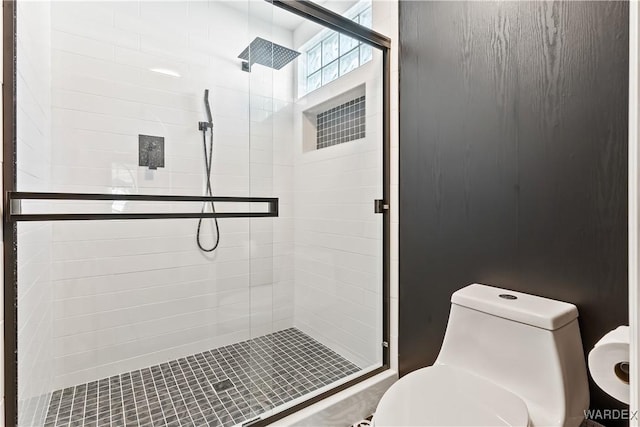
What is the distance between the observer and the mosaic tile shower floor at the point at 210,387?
4.74 ft

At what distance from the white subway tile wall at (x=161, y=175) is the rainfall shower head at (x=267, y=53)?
0.05 meters

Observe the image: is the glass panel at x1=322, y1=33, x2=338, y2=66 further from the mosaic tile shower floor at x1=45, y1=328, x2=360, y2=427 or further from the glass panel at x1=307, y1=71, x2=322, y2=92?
the mosaic tile shower floor at x1=45, y1=328, x2=360, y2=427

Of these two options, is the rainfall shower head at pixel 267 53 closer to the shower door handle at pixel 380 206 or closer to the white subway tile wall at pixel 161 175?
the white subway tile wall at pixel 161 175

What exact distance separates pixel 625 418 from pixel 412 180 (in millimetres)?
1122

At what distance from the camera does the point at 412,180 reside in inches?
62.9

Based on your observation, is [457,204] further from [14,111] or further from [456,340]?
[14,111]

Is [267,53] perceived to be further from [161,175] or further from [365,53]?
[161,175]

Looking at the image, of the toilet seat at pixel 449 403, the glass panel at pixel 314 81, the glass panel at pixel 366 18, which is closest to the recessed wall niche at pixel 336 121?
the glass panel at pixel 314 81

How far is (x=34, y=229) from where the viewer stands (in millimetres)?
1234

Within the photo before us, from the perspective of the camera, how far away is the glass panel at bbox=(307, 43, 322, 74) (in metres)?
2.04

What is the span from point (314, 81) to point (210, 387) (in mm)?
1925

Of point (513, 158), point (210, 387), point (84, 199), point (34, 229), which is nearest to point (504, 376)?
point (513, 158)

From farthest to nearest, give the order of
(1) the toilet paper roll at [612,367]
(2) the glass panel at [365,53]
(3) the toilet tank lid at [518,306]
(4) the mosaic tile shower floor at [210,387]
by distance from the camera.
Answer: (2) the glass panel at [365,53]
(4) the mosaic tile shower floor at [210,387]
(3) the toilet tank lid at [518,306]
(1) the toilet paper roll at [612,367]

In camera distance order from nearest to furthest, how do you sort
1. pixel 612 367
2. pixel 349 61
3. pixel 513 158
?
pixel 612 367
pixel 513 158
pixel 349 61
